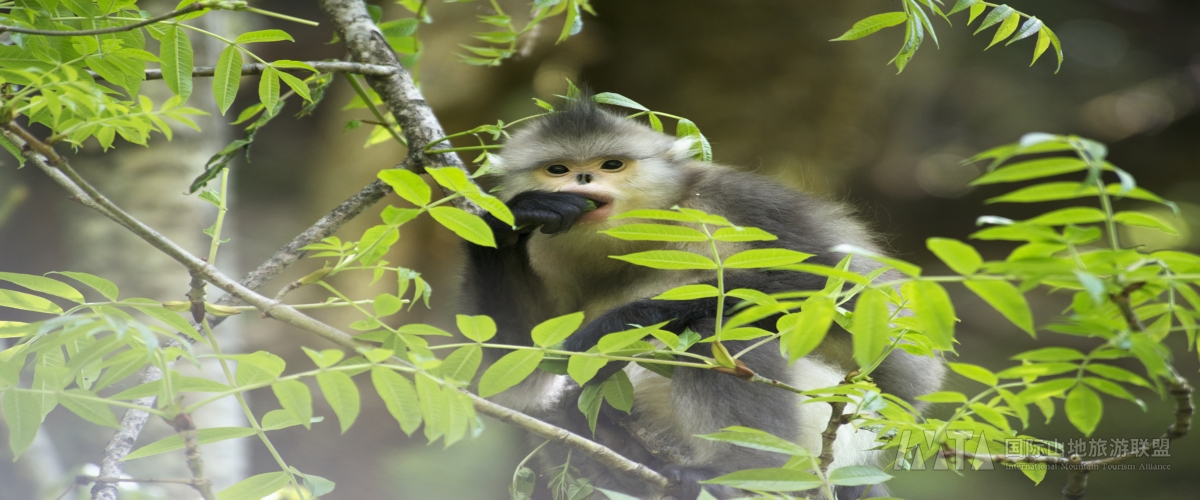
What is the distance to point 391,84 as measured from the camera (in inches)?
87.9

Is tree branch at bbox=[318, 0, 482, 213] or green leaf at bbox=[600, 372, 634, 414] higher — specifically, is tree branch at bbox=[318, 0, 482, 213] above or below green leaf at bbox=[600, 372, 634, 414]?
above

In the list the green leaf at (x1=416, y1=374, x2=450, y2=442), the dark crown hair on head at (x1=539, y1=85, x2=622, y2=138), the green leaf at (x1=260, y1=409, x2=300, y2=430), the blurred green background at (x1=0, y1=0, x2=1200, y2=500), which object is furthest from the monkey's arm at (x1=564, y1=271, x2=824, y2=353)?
the blurred green background at (x1=0, y1=0, x2=1200, y2=500)

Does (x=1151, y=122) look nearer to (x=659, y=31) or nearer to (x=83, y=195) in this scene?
(x=659, y=31)

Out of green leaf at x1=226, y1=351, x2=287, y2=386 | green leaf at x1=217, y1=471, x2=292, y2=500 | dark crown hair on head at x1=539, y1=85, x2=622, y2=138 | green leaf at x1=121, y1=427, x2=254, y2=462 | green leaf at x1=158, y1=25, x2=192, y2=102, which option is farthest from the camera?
dark crown hair on head at x1=539, y1=85, x2=622, y2=138

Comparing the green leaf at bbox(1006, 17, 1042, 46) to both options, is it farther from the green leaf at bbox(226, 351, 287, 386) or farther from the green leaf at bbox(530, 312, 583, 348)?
the green leaf at bbox(226, 351, 287, 386)

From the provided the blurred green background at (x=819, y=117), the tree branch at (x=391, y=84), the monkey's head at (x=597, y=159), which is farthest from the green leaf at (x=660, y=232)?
the blurred green background at (x=819, y=117)

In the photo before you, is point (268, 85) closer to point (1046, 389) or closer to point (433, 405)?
point (433, 405)

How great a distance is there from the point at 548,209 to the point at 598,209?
0.74 feet

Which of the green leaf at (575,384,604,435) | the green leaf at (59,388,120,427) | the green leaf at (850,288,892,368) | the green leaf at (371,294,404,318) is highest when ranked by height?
the green leaf at (850,288,892,368)

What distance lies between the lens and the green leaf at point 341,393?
3.45ft

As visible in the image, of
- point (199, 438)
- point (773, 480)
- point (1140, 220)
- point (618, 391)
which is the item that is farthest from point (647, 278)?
point (1140, 220)

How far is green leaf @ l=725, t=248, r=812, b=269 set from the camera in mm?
1170

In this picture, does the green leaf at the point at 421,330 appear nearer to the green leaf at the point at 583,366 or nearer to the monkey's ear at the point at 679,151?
the green leaf at the point at 583,366

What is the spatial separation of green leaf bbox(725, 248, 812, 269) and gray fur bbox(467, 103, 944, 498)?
0.95m
